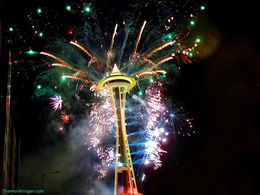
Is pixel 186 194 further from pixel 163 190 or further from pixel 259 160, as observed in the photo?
pixel 259 160

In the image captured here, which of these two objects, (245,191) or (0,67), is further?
(245,191)

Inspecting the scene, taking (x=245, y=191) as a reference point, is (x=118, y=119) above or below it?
above

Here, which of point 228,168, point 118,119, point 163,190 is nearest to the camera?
point 118,119

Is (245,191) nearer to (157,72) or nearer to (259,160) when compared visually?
(259,160)

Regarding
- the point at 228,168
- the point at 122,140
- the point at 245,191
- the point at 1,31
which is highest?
the point at 1,31

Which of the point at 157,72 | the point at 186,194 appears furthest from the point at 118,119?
the point at 186,194

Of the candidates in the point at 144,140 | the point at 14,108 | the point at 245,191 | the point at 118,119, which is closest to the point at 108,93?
the point at 118,119

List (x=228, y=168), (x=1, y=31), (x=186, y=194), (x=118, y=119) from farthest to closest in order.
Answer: (x=186, y=194) < (x=228, y=168) < (x=118, y=119) < (x=1, y=31)
